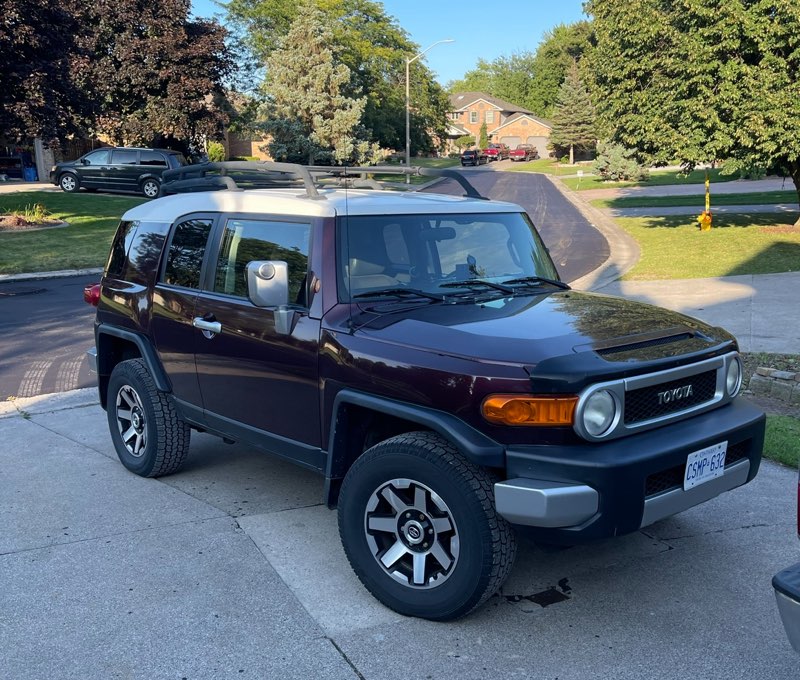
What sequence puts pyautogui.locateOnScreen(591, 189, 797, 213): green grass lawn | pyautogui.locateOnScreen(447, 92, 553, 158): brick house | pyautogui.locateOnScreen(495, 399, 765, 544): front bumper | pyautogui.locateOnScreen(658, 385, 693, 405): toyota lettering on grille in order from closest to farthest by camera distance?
pyautogui.locateOnScreen(495, 399, 765, 544): front bumper, pyautogui.locateOnScreen(658, 385, 693, 405): toyota lettering on grille, pyautogui.locateOnScreen(591, 189, 797, 213): green grass lawn, pyautogui.locateOnScreen(447, 92, 553, 158): brick house

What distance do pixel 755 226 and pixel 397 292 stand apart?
19447 millimetres

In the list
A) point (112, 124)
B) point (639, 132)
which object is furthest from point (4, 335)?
point (112, 124)

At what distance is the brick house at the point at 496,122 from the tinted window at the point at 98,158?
77897 millimetres

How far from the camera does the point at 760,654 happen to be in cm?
327

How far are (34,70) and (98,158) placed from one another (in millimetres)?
10990

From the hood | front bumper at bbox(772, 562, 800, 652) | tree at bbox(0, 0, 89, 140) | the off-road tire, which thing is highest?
tree at bbox(0, 0, 89, 140)

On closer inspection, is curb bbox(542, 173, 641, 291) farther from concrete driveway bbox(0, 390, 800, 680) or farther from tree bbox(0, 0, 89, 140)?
tree bbox(0, 0, 89, 140)

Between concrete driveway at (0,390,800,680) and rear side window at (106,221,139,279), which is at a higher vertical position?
rear side window at (106,221,139,279)

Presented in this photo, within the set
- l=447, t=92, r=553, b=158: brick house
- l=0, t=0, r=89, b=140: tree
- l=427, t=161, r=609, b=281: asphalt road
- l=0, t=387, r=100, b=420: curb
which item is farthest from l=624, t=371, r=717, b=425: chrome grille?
l=447, t=92, r=553, b=158: brick house

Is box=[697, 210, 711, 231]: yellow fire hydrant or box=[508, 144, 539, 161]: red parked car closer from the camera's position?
box=[697, 210, 711, 231]: yellow fire hydrant

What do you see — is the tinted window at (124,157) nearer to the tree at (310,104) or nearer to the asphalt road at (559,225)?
the asphalt road at (559,225)

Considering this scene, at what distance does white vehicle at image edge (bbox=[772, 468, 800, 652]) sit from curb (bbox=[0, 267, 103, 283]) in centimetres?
1507

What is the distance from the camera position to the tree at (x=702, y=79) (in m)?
16.0

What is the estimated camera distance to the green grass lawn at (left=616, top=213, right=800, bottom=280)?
1494cm
